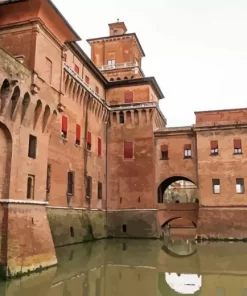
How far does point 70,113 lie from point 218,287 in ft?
48.4

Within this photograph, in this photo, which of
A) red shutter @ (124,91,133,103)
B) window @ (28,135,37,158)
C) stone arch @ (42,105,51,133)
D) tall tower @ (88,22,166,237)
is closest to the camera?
window @ (28,135,37,158)

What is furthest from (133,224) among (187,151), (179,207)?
(187,151)

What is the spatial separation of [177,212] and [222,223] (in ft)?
11.7

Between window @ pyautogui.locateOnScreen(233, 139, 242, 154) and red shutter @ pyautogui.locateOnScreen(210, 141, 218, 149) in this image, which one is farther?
red shutter @ pyautogui.locateOnScreen(210, 141, 218, 149)

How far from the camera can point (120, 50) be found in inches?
1380

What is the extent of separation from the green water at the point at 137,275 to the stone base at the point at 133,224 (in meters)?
7.23

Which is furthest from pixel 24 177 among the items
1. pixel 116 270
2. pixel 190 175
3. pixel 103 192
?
pixel 190 175

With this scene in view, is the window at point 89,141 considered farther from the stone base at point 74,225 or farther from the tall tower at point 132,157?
the stone base at point 74,225

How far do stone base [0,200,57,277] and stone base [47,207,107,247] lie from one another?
5.80 meters

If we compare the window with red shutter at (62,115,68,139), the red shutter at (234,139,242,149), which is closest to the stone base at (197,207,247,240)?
the red shutter at (234,139,242,149)

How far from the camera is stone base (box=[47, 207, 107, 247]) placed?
1983cm

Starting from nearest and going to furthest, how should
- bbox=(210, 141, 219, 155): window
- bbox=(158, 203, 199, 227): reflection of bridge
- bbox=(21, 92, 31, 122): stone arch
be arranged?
bbox=(21, 92, 31, 122): stone arch < bbox=(210, 141, 219, 155): window < bbox=(158, 203, 199, 227): reflection of bridge

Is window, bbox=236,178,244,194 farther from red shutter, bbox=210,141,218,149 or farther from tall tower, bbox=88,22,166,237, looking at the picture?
Answer: tall tower, bbox=88,22,166,237

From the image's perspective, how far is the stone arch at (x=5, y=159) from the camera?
12.0 m
